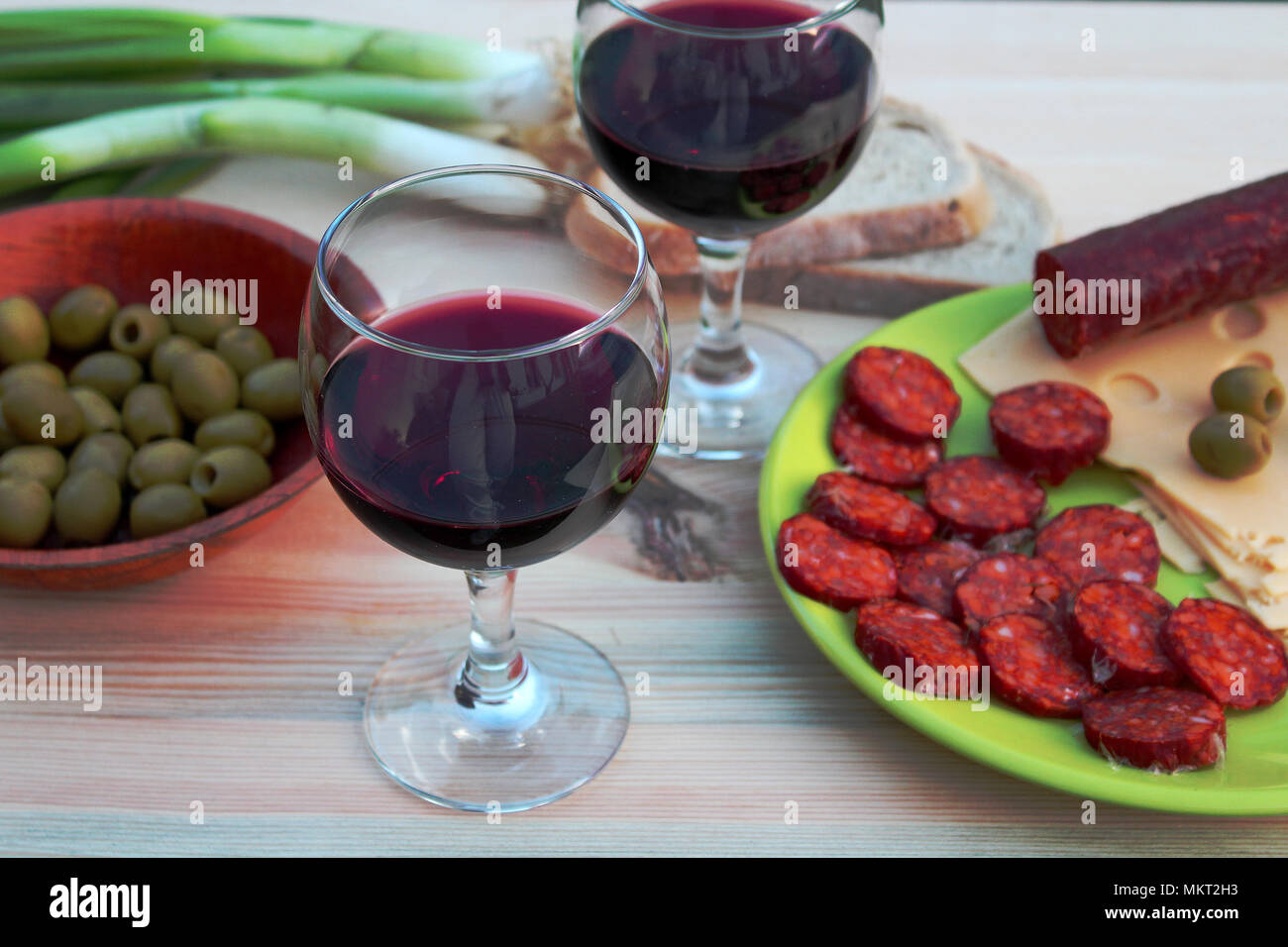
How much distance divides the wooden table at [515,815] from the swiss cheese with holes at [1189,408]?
0.85 ft

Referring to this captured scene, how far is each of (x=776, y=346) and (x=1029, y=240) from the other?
1.23 feet


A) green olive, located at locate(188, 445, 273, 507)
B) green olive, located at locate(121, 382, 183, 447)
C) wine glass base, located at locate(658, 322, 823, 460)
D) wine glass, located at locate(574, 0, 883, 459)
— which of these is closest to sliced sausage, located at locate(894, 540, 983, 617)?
wine glass base, located at locate(658, 322, 823, 460)

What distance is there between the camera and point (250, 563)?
1297 millimetres

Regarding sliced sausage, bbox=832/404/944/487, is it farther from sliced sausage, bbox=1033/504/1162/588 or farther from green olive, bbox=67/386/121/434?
green olive, bbox=67/386/121/434

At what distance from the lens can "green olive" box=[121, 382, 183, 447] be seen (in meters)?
1.30

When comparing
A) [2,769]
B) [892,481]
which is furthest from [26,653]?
[892,481]

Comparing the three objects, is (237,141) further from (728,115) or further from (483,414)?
(483,414)

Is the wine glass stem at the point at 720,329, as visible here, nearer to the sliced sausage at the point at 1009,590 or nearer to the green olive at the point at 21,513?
the sliced sausage at the point at 1009,590

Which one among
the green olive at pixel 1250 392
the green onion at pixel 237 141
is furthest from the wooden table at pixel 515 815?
the green onion at pixel 237 141

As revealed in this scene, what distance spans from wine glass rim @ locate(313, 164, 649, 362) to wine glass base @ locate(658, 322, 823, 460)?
49 centimetres

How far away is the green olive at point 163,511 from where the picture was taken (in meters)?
1.21

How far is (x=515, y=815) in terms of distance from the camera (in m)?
1.10

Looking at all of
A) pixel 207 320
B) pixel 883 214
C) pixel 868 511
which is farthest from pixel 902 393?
pixel 207 320

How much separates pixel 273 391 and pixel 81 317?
0.23 meters
